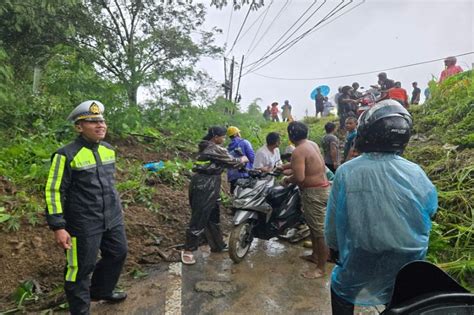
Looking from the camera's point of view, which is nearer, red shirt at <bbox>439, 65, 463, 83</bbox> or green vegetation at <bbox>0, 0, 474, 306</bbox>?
green vegetation at <bbox>0, 0, 474, 306</bbox>

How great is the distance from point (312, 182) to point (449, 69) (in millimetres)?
7228

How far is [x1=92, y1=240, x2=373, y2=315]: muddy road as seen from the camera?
122 inches

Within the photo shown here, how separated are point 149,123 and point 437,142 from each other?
7.38 meters

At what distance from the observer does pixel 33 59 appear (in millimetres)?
7312

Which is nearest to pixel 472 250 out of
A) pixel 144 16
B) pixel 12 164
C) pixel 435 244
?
pixel 435 244

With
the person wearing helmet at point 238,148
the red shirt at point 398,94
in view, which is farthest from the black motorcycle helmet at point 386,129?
the red shirt at point 398,94

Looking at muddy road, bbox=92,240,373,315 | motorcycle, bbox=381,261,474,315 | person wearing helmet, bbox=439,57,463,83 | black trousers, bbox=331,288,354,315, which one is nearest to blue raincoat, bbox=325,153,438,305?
black trousers, bbox=331,288,354,315

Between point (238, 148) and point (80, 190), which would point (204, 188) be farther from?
point (80, 190)

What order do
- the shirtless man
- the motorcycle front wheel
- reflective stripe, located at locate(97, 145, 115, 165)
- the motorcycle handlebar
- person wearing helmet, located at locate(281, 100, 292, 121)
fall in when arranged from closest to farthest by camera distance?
reflective stripe, located at locate(97, 145, 115, 165) < the shirtless man < the motorcycle front wheel < the motorcycle handlebar < person wearing helmet, located at locate(281, 100, 292, 121)

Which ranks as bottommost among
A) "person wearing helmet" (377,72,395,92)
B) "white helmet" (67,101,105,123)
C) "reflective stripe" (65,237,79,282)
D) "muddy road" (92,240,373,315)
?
"muddy road" (92,240,373,315)

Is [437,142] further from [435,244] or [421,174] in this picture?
[421,174]

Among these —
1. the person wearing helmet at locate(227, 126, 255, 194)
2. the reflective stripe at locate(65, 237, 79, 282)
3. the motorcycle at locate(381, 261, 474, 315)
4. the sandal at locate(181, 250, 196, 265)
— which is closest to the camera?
the motorcycle at locate(381, 261, 474, 315)

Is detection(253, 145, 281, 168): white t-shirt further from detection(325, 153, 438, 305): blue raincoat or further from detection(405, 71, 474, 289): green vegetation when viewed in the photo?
detection(325, 153, 438, 305): blue raincoat

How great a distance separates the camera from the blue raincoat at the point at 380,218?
1.72m
